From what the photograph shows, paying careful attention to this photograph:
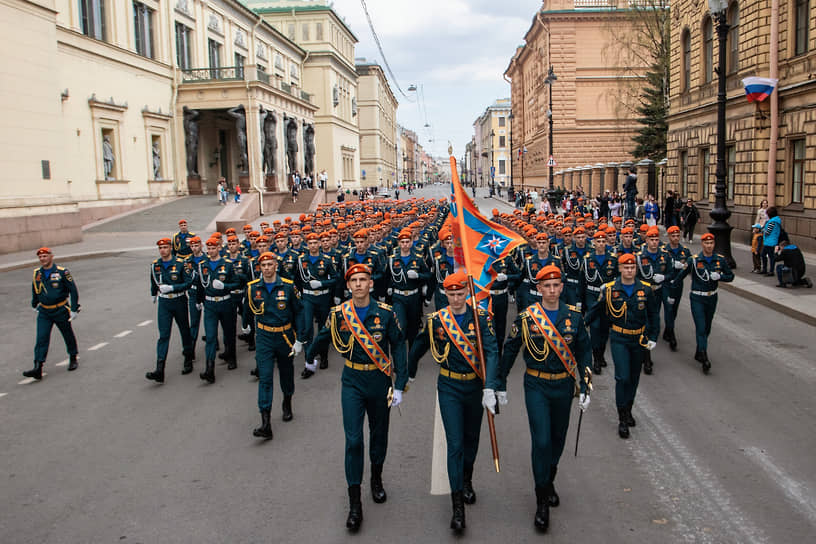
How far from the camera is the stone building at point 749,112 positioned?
66.9 ft

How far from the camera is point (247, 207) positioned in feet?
130

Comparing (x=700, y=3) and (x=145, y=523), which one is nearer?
(x=145, y=523)

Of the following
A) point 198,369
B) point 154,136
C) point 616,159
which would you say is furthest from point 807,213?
point 616,159

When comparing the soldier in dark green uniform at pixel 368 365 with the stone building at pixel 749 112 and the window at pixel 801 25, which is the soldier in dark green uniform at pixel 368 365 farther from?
the window at pixel 801 25

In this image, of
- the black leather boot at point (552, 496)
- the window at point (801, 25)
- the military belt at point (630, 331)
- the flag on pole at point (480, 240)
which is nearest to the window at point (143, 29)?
the window at point (801, 25)

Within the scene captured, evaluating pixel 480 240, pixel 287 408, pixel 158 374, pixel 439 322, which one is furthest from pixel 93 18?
pixel 439 322

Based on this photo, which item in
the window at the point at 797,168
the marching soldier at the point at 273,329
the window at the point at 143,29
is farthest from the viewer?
the window at the point at 143,29

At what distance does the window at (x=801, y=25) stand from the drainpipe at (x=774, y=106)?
0.55 m

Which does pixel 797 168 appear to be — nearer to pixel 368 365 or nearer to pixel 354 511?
pixel 368 365

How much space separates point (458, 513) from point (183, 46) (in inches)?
1808

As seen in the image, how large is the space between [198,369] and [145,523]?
15.8 ft

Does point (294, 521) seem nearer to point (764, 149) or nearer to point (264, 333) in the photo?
point (264, 333)

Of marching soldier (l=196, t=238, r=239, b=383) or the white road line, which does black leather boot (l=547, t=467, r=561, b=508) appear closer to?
the white road line

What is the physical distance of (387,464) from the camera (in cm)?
636
